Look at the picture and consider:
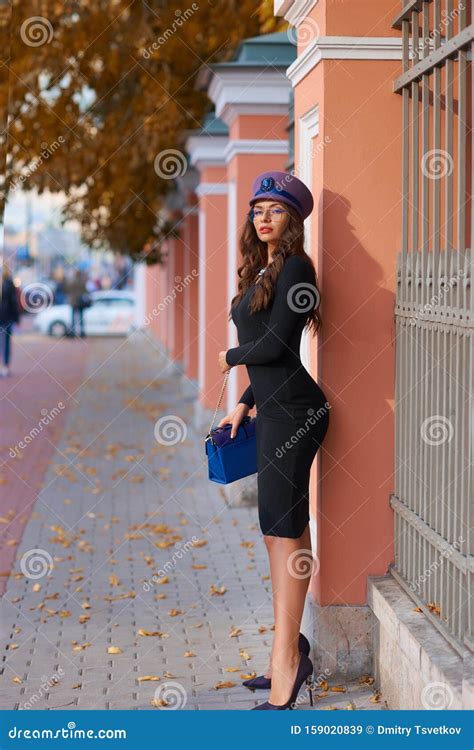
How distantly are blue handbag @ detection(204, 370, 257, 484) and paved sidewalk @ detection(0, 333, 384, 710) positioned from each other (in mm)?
971

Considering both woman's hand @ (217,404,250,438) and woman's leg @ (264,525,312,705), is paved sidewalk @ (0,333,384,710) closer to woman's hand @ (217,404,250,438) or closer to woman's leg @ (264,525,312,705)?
woman's leg @ (264,525,312,705)

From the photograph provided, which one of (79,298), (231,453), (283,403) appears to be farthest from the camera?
(79,298)

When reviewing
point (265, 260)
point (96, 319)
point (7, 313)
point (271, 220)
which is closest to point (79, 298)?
point (96, 319)

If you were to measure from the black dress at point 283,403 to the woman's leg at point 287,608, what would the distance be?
0.09 meters

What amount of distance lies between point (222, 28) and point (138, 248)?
20.2 feet

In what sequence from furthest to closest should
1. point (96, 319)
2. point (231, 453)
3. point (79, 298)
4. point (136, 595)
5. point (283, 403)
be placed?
1. point (96, 319)
2. point (79, 298)
3. point (136, 595)
4. point (231, 453)
5. point (283, 403)

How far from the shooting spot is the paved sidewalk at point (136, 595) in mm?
5457

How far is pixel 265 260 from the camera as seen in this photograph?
5.21 metres

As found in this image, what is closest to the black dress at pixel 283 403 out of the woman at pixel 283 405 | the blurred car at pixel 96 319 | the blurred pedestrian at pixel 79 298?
the woman at pixel 283 405

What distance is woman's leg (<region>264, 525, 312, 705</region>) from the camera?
496cm

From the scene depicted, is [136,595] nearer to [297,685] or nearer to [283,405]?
[297,685]

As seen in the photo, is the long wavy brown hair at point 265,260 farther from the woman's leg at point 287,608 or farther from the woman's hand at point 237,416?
the woman's leg at point 287,608

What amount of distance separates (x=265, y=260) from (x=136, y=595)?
272 centimetres

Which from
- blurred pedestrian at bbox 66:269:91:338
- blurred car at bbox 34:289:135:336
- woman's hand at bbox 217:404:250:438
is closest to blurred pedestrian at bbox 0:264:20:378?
blurred pedestrian at bbox 66:269:91:338
